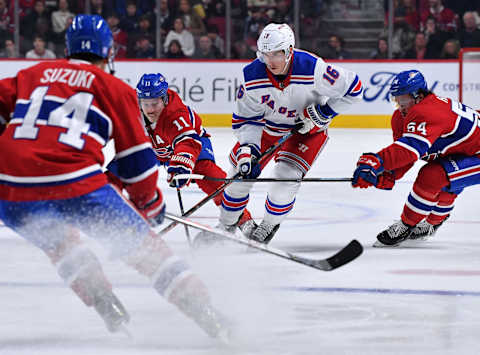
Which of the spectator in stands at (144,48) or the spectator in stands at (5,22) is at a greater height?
the spectator in stands at (5,22)

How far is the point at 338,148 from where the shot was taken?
749cm

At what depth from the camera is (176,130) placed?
151 inches

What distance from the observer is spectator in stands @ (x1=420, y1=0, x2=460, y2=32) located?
9617 mm

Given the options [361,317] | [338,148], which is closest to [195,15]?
[338,148]

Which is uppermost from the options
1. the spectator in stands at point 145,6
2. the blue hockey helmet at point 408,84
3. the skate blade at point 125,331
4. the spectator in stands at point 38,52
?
the blue hockey helmet at point 408,84

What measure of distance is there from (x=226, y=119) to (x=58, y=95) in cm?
726

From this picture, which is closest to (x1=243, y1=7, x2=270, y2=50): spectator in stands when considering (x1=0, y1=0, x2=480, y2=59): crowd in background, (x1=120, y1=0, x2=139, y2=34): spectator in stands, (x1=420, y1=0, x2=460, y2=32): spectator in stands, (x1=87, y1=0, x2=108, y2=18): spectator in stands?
(x1=0, y1=0, x2=480, y2=59): crowd in background

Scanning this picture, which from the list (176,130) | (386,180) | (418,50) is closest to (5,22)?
(418,50)

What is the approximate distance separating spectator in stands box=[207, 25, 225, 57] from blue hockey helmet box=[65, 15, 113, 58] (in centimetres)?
764

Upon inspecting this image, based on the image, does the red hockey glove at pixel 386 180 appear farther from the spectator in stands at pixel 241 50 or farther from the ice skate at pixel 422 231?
the spectator in stands at pixel 241 50

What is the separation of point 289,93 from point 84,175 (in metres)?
1.85

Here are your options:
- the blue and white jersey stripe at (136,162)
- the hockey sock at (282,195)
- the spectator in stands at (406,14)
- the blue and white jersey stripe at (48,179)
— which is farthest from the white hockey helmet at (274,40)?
the spectator in stands at (406,14)

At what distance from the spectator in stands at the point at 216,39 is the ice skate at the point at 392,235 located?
6.18 metres

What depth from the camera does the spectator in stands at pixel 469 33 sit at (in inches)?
375
